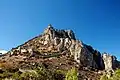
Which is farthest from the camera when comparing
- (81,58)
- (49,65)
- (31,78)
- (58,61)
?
(81,58)

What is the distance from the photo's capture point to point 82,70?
16975cm

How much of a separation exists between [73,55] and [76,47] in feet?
19.3

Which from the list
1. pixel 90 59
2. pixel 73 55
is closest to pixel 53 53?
pixel 73 55

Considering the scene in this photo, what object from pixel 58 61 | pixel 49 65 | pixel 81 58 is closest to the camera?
pixel 49 65

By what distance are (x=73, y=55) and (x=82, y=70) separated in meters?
26.7

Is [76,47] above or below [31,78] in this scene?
above

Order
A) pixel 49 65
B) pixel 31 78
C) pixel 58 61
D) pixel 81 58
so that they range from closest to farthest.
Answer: pixel 31 78 < pixel 49 65 < pixel 58 61 < pixel 81 58

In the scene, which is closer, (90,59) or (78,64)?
(78,64)

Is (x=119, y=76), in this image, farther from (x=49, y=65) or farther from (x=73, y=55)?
(x=73, y=55)

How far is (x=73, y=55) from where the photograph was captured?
195 metres

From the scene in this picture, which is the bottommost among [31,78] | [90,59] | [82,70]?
[31,78]

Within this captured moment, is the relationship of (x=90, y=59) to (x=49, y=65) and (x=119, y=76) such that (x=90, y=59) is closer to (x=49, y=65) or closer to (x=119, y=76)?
(x=49, y=65)

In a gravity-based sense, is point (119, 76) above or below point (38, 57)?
below

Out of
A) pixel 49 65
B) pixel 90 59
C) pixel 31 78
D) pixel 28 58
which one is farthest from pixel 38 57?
pixel 31 78
